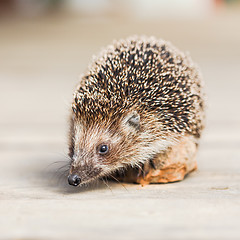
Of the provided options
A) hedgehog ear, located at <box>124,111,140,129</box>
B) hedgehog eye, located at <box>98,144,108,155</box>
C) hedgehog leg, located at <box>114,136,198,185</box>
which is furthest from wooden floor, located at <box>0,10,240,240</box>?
hedgehog ear, located at <box>124,111,140,129</box>

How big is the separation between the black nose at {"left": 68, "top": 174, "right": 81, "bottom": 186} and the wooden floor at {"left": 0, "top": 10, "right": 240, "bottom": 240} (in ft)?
0.22

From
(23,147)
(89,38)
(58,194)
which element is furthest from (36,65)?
(58,194)

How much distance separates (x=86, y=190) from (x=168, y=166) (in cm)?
48

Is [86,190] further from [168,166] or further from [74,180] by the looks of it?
[168,166]

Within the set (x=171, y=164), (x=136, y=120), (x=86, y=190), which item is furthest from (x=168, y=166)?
(x=86, y=190)

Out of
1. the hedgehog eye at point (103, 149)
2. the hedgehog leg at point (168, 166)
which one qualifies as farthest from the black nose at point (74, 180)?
the hedgehog leg at point (168, 166)

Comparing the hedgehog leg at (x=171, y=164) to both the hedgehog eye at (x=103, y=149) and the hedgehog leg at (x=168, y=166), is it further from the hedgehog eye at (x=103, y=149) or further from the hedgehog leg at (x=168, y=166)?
the hedgehog eye at (x=103, y=149)

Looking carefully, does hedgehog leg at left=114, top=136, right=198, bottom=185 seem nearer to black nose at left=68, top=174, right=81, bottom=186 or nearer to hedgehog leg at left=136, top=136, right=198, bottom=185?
hedgehog leg at left=136, top=136, right=198, bottom=185

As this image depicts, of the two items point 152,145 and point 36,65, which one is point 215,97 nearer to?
point 152,145

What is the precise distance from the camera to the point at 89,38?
9.57 metres

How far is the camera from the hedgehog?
7.87 ft

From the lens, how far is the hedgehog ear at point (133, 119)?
2.43m

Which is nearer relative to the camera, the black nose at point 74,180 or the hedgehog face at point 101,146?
the black nose at point 74,180

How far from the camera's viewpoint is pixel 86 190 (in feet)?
7.82
